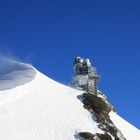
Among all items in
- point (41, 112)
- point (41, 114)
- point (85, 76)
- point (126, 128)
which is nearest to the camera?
point (41, 114)

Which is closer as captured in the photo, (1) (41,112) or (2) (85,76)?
(1) (41,112)

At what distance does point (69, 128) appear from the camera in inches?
3231

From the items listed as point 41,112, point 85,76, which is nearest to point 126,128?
point 41,112

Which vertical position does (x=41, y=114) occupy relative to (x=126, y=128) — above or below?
below

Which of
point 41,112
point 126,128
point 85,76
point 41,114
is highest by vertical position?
point 85,76

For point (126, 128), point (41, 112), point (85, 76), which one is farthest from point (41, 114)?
point (85, 76)

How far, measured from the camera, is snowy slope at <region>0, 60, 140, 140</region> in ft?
255

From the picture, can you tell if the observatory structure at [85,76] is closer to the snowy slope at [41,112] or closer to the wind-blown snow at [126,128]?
the snowy slope at [41,112]

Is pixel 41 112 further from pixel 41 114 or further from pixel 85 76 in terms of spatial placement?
pixel 85 76

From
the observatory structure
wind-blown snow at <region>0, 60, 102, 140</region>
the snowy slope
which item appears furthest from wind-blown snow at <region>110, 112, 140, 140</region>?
the observatory structure

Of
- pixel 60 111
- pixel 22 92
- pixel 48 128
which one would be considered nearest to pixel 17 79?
pixel 22 92

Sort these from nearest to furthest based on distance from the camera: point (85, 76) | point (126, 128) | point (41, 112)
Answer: point (41, 112) → point (126, 128) → point (85, 76)

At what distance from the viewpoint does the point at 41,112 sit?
85.9m

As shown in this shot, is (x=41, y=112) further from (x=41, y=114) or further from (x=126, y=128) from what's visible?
(x=126, y=128)
